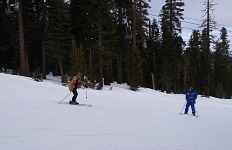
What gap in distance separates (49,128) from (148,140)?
9.81ft

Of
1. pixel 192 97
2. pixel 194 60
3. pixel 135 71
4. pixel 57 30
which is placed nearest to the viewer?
pixel 192 97

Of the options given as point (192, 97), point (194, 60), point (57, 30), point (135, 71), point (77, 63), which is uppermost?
point (57, 30)

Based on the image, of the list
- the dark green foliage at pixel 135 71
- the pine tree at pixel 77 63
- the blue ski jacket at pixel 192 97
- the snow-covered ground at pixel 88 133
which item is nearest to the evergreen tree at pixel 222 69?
the dark green foliage at pixel 135 71

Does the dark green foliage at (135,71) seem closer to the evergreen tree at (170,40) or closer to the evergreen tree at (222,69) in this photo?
the evergreen tree at (170,40)

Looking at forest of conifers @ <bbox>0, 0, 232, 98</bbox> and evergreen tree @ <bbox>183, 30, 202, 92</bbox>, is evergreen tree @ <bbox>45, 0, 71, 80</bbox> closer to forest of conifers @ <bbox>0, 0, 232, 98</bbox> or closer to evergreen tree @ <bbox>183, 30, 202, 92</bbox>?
forest of conifers @ <bbox>0, 0, 232, 98</bbox>

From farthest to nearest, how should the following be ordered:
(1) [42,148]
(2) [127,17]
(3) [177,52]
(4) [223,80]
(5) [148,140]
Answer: (4) [223,80], (3) [177,52], (2) [127,17], (5) [148,140], (1) [42,148]

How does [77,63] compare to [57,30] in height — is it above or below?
below

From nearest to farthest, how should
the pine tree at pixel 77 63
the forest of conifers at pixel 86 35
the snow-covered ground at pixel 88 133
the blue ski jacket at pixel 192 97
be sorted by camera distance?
the snow-covered ground at pixel 88 133 → the blue ski jacket at pixel 192 97 → the pine tree at pixel 77 63 → the forest of conifers at pixel 86 35

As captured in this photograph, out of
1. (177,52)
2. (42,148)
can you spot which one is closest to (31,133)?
(42,148)

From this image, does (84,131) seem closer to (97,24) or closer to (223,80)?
(97,24)

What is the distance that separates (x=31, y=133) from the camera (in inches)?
338

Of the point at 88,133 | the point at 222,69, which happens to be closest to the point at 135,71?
the point at 88,133

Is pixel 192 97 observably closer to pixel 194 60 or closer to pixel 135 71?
pixel 135 71

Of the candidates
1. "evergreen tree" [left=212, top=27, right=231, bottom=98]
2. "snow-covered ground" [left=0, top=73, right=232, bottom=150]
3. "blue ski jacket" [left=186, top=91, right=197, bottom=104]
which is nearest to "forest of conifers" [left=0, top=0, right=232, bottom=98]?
"blue ski jacket" [left=186, top=91, right=197, bottom=104]
